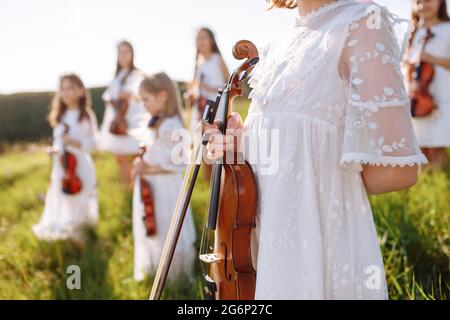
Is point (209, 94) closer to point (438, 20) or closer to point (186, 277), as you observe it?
point (438, 20)

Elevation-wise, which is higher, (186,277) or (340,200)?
(340,200)

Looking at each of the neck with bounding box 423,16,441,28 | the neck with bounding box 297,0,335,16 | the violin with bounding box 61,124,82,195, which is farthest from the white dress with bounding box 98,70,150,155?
the neck with bounding box 297,0,335,16

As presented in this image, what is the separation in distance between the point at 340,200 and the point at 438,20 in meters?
4.17

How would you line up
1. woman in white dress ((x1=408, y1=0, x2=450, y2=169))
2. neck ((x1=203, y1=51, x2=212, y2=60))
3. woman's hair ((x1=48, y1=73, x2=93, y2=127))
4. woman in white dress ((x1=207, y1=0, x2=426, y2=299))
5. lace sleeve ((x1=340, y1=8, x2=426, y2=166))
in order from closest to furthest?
lace sleeve ((x1=340, y1=8, x2=426, y2=166)), woman in white dress ((x1=207, y1=0, x2=426, y2=299)), woman in white dress ((x1=408, y1=0, x2=450, y2=169)), woman's hair ((x1=48, y1=73, x2=93, y2=127)), neck ((x1=203, y1=51, x2=212, y2=60))

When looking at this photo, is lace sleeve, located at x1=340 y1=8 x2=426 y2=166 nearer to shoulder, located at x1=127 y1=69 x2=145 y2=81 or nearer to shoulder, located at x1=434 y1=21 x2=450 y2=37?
shoulder, located at x1=434 y1=21 x2=450 y2=37

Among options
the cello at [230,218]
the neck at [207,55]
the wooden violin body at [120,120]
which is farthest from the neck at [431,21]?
the cello at [230,218]

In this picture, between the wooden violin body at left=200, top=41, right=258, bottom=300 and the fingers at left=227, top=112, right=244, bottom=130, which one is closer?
the wooden violin body at left=200, top=41, right=258, bottom=300

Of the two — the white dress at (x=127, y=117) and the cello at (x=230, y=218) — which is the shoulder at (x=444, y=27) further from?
the cello at (x=230, y=218)

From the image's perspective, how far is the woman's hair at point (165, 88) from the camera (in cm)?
410

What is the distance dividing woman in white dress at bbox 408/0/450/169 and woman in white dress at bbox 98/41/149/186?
3222mm

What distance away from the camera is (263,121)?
170cm

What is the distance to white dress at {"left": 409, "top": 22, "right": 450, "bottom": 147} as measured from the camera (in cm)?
507

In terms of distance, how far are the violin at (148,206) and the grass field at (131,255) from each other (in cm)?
33
